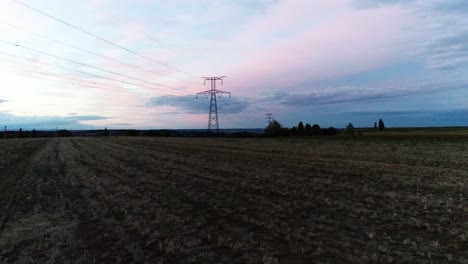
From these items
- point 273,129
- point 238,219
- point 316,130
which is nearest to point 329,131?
point 316,130

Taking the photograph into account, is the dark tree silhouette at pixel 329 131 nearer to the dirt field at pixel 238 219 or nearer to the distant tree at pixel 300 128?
the distant tree at pixel 300 128

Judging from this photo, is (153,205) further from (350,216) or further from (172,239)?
(350,216)

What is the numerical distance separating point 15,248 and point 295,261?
19.4ft

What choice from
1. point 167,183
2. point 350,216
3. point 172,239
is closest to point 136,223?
point 172,239

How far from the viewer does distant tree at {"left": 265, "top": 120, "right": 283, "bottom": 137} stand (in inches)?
5074

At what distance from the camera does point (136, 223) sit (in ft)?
35.9

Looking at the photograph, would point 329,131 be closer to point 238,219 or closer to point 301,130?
point 301,130

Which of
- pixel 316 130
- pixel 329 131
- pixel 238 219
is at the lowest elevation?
pixel 238 219

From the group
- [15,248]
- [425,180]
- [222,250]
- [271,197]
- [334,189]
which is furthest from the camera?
[425,180]

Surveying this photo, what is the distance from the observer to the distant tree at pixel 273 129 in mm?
128875

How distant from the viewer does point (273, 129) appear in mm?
131250

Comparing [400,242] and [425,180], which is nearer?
[400,242]

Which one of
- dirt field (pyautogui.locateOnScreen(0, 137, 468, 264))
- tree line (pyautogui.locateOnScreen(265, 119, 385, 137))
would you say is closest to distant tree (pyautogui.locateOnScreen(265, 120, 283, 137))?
tree line (pyautogui.locateOnScreen(265, 119, 385, 137))

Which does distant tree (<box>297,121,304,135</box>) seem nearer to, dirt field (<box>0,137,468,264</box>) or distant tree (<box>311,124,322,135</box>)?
distant tree (<box>311,124,322,135</box>)
